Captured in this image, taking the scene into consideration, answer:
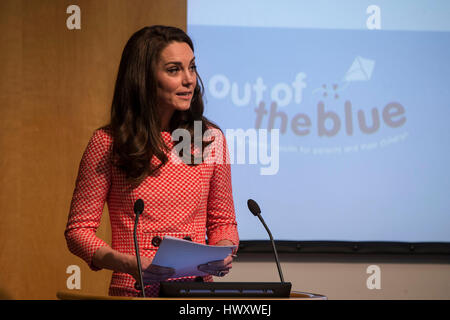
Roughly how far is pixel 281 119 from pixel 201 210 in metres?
1.38

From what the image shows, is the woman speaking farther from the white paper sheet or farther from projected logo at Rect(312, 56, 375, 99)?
projected logo at Rect(312, 56, 375, 99)

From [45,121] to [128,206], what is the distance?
1584mm

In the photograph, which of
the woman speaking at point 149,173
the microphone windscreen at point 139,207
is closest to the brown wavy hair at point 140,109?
the woman speaking at point 149,173

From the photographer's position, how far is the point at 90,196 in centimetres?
173

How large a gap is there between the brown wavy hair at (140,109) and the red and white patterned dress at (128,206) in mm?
34

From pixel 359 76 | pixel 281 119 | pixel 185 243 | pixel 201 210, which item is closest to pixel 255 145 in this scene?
pixel 281 119

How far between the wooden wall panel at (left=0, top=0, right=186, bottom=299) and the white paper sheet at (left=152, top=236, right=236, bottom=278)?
171cm

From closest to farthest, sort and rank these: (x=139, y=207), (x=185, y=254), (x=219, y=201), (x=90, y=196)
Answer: (x=185, y=254), (x=139, y=207), (x=90, y=196), (x=219, y=201)

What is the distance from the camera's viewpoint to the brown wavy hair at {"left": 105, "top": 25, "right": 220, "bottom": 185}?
1739 millimetres

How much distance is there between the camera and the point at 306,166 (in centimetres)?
310

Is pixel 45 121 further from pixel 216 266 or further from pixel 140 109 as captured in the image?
pixel 216 266

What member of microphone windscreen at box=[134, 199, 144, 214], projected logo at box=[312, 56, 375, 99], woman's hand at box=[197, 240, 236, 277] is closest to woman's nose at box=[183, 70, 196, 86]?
microphone windscreen at box=[134, 199, 144, 214]

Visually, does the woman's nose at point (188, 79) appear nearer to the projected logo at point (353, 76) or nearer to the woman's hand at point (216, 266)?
the woman's hand at point (216, 266)

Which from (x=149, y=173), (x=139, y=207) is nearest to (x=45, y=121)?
(x=149, y=173)
